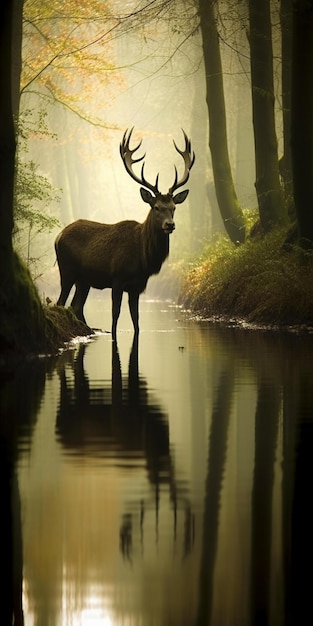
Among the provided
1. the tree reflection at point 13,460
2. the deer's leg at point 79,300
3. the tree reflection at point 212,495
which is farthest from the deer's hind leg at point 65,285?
the tree reflection at point 212,495

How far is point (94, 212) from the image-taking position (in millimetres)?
86125

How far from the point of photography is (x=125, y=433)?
7.88 metres

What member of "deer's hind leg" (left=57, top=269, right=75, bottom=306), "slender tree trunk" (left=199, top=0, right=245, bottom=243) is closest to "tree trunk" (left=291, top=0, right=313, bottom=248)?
"deer's hind leg" (left=57, top=269, right=75, bottom=306)

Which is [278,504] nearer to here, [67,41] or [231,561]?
[231,561]

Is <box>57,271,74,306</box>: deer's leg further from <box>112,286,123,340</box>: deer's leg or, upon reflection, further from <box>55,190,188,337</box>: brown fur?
<box>112,286,123,340</box>: deer's leg

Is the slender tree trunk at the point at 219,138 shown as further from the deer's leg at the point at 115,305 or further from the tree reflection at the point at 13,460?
the tree reflection at the point at 13,460

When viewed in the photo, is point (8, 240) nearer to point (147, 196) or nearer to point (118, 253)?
point (147, 196)

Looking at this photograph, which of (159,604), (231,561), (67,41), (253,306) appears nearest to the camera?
(159,604)

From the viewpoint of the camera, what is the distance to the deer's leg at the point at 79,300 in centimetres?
2114

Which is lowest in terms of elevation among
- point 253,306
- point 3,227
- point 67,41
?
point 253,306

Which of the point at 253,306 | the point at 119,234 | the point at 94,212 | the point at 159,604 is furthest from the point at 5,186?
the point at 94,212

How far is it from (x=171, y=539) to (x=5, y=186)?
9672 millimetres

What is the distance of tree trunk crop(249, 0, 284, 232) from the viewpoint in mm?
25516

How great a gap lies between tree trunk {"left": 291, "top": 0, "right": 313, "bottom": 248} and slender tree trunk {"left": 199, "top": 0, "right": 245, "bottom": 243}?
326 inches
